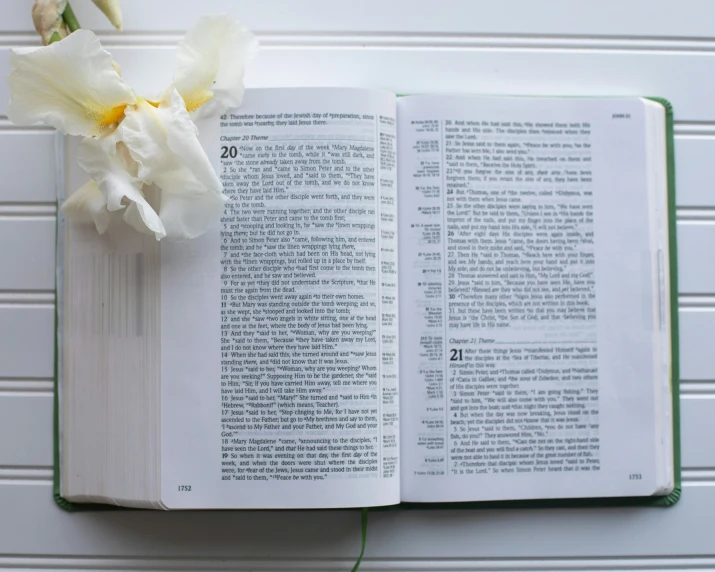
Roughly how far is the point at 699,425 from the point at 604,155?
0.79 feet

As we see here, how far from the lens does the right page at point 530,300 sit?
1.72 feet

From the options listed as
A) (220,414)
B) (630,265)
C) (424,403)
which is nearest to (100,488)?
(220,414)

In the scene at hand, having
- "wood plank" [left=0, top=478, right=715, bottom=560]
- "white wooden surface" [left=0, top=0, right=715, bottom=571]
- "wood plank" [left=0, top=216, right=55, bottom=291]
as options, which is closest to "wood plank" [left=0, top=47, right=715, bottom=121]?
"white wooden surface" [left=0, top=0, right=715, bottom=571]

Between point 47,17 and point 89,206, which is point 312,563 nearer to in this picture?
point 89,206

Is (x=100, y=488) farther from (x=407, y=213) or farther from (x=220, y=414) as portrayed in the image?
(x=407, y=213)

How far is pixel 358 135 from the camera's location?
501mm

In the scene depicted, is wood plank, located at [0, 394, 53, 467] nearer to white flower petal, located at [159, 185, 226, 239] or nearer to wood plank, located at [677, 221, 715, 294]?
white flower petal, located at [159, 185, 226, 239]

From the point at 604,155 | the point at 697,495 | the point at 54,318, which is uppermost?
the point at 604,155

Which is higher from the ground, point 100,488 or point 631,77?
point 631,77

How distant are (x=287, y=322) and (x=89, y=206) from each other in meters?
0.17

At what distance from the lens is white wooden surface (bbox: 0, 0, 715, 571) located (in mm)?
534

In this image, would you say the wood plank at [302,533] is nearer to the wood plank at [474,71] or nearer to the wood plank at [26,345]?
the wood plank at [26,345]

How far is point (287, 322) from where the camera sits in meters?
0.50

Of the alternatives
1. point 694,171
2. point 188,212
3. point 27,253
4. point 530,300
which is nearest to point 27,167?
point 27,253
